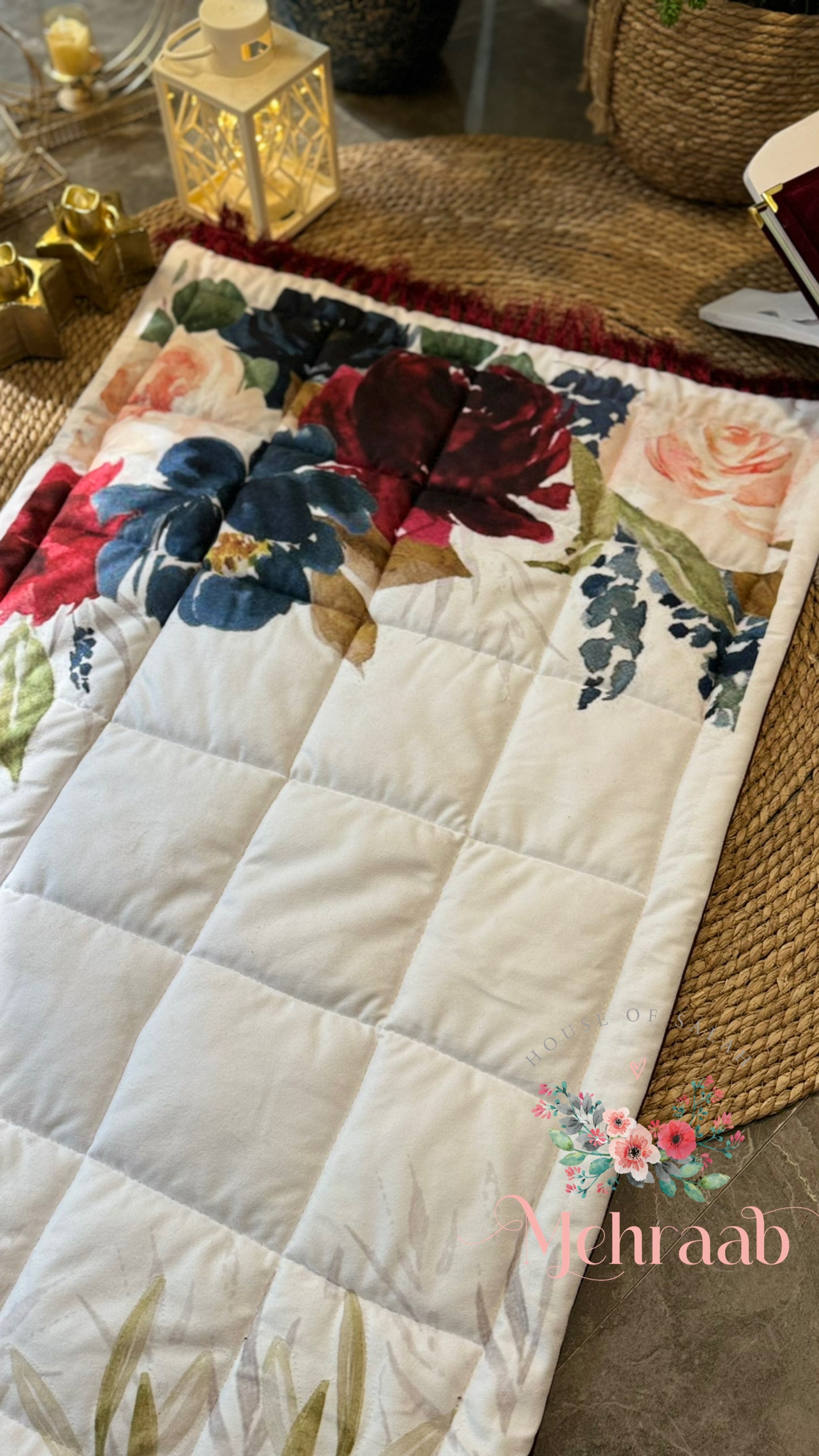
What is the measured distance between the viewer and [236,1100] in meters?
0.94

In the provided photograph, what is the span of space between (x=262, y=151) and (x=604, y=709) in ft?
2.57

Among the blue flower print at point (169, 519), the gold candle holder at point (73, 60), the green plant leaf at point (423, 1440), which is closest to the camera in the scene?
the green plant leaf at point (423, 1440)

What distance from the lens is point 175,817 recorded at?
105cm

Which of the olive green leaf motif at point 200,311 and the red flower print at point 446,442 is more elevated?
the olive green leaf motif at point 200,311

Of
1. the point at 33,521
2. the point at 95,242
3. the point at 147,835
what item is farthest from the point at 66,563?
the point at 95,242

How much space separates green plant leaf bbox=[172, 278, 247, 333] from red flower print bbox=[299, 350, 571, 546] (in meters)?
0.16

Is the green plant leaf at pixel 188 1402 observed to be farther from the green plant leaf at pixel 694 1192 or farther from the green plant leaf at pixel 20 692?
the green plant leaf at pixel 20 692

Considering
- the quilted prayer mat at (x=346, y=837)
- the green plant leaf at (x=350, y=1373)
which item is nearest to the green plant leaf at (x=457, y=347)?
the quilted prayer mat at (x=346, y=837)

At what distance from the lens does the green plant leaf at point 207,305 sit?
1336 millimetres

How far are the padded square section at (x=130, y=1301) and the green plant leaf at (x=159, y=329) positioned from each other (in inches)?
34.9

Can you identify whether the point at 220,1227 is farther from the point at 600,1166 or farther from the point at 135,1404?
the point at 600,1166

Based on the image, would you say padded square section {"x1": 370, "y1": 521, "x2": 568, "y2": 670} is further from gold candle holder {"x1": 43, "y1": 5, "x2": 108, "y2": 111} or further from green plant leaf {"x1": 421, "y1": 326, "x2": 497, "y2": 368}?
gold candle holder {"x1": 43, "y1": 5, "x2": 108, "y2": 111}

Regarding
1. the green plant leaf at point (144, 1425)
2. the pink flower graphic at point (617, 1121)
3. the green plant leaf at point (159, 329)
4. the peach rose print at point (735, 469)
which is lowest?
the green plant leaf at point (144, 1425)

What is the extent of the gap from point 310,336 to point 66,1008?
76 centimetres
